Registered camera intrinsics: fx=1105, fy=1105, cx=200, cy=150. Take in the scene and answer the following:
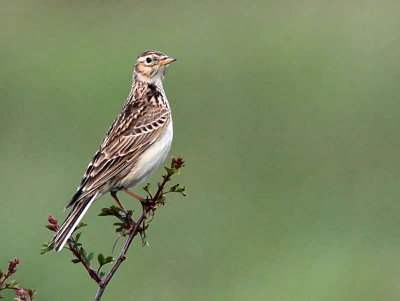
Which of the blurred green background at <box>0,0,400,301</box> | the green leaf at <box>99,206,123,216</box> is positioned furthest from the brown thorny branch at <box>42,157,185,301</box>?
the blurred green background at <box>0,0,400,301</box>

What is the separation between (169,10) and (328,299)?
19595mm

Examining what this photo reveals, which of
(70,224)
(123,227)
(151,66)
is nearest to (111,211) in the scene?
(123,227)

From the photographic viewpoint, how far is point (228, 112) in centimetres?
2509

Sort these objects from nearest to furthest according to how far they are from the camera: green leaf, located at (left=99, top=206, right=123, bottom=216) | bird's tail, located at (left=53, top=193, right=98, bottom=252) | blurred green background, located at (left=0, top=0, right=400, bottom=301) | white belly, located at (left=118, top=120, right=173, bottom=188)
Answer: bird's tail, located at (left=53, top=193, right=98, bottom=252)
green leaf, located at (left=99, top=206, right=123, bottom=216)
white belly, located at (left=118, top=120, right=173, bottom=188)
blurred green background, located at (left=0, top=0, right=400, bottom=301)

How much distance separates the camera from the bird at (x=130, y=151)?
764 cm

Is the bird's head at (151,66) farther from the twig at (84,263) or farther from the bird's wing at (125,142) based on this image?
the twig at (84,263)

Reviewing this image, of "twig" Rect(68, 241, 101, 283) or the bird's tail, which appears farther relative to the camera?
the bird's tail

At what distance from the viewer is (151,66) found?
357 inches

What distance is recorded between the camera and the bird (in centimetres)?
764

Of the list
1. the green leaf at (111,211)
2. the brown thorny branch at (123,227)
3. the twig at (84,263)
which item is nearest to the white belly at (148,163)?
the brown thorny branch at (123,227)

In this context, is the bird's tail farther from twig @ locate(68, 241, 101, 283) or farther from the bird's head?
the bird's head

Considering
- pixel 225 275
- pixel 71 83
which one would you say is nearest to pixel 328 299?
pixel 225 275

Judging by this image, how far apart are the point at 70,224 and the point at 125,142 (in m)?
1.70

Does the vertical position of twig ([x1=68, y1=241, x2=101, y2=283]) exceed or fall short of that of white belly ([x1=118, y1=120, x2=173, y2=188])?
it falls short
